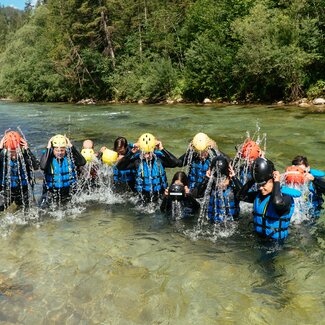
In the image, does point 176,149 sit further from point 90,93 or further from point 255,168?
point 90,93

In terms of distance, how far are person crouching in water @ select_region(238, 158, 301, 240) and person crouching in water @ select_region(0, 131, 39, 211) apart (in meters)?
4.31

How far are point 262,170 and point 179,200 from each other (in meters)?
2.21

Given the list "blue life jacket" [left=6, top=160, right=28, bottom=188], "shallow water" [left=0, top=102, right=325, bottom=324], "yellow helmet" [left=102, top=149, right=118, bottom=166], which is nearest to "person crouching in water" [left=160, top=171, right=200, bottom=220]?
"shallow water" [left=0, top=102, right=325, bottom=324]

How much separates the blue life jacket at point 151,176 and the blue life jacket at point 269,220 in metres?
2.49

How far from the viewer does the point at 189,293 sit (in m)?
5.37

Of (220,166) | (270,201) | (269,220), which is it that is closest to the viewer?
(270,201)

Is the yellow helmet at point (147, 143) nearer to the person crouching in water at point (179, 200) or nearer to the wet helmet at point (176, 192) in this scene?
the person crouching in water at point (179, 200)

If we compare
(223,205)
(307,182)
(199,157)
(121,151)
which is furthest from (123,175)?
(307,182)

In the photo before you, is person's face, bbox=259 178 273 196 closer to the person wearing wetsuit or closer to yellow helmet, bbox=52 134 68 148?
the person wearing wetsuit

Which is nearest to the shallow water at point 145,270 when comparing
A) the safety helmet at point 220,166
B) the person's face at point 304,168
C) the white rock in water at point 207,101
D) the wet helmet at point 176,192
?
the wet helmet at point 176,192

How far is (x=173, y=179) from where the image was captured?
755 cm

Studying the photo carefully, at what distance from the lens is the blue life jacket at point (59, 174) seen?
7836 millimetres

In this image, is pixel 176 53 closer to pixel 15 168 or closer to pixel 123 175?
pixel 123 175

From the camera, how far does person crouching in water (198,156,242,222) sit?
625cm
